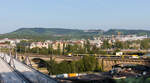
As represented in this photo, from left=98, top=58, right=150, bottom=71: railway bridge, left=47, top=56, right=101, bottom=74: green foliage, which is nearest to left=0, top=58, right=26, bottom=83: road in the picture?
left=47, top=56, right=101, bottom=74: green foliage

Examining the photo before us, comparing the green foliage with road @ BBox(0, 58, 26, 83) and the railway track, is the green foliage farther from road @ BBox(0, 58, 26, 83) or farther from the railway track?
the railway track

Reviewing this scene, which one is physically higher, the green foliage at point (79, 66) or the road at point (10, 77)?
Answer: the road at point (10, 77)

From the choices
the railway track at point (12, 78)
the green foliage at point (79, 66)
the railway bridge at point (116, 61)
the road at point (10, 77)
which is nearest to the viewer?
the railway track at point (12, 78)

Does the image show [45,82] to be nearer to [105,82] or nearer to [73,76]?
[105,82]

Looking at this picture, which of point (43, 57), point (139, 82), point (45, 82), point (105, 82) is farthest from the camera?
point (43, 57)

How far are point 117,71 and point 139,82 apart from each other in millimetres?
7902

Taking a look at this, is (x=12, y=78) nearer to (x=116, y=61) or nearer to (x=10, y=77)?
(x=10, y=77)

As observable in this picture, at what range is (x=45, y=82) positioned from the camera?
13922 millimetres

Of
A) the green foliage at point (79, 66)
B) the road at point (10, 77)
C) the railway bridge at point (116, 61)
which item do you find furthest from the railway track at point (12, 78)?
the railway bridge at point (116, 61)

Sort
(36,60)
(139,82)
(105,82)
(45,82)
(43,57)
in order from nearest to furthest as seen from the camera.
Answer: (45,82)
(139,82)
(105,82)
(43,57)
(36,60)

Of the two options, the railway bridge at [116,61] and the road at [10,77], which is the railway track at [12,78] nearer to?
the road at [10,77]

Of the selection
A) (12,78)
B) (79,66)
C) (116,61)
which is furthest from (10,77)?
(116,61)

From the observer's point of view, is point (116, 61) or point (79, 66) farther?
point (116, 61)

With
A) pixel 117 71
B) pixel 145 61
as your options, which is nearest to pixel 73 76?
pixel 117 71
